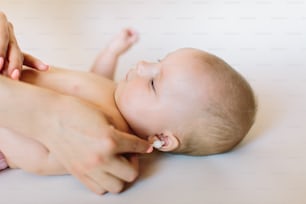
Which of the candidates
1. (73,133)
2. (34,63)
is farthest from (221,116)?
(34,63)

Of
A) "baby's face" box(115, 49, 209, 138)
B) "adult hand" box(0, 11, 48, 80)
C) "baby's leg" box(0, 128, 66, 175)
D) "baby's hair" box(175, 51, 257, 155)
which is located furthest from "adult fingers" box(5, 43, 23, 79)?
"baby's hair" box(175, 51, 257, 155)

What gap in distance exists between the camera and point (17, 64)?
967mm

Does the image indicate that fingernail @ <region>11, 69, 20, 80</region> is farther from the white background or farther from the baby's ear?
the baby's ear

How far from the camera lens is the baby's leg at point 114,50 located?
4.31 ft

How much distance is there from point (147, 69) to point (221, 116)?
20 cm

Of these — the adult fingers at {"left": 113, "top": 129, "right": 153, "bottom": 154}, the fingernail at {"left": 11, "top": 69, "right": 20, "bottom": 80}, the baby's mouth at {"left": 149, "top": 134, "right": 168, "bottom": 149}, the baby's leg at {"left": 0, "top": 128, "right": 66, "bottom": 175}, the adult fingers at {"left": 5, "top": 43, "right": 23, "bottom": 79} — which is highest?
the adult fingers at {"left": 5, "top": 43, "right": 23, "bottom": 79}

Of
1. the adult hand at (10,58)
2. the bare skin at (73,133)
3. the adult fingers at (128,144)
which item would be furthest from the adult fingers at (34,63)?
the adult fingers at (128,144)

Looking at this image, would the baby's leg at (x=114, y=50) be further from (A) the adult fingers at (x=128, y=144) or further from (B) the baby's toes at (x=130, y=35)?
(A) the adult fingers at (x=128, y=144)

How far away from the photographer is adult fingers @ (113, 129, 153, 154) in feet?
2.91

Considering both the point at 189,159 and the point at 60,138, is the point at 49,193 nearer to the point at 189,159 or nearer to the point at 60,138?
the point at 60,138

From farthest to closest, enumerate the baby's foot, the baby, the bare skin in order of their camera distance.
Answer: the baby's foot, the baby, the bare skin

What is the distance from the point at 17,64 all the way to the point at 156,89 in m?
0.28

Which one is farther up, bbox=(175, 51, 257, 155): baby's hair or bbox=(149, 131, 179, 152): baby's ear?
bbox=(175, 51, 257, 155): baby's hair

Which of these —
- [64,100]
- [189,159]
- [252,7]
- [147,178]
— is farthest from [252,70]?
[64,100]
